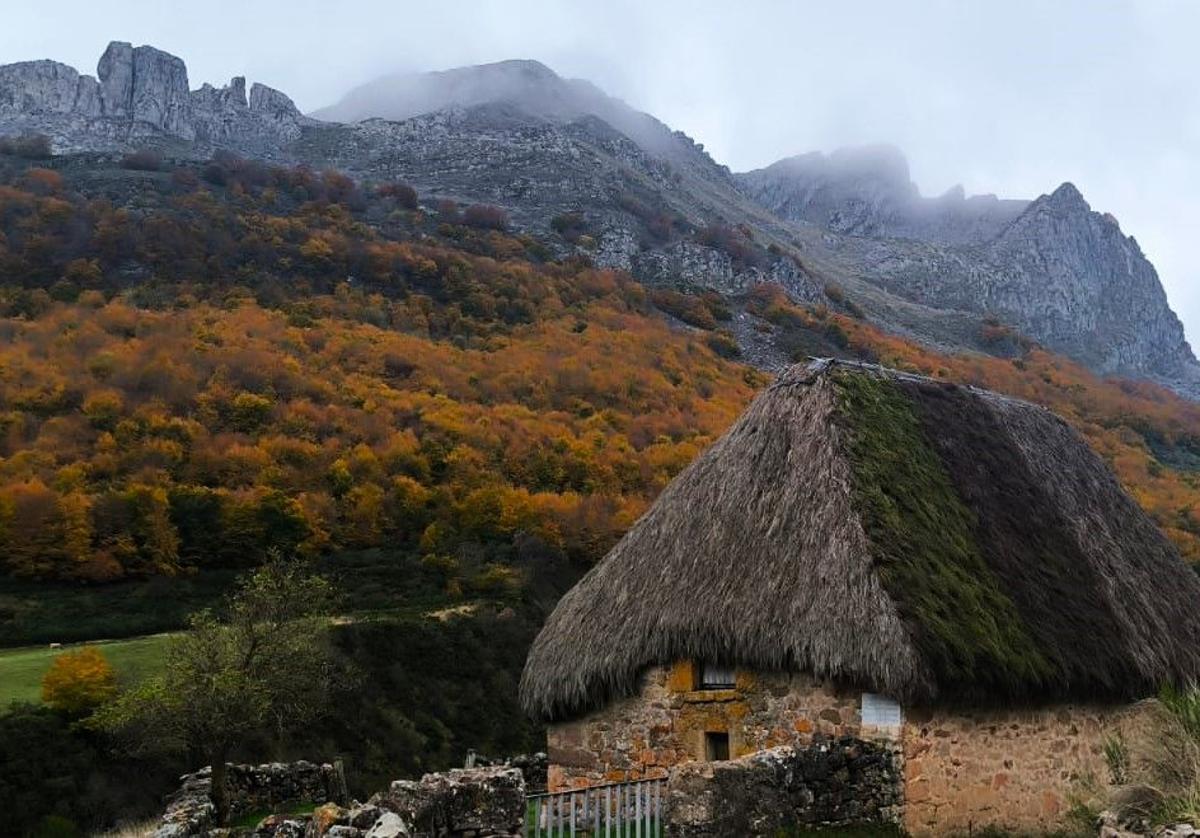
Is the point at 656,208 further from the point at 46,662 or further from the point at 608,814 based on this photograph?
the point at 608,814

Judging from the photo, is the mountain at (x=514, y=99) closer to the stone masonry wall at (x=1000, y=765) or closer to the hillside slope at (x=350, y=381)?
the hillside slope at (x=350, y=381)

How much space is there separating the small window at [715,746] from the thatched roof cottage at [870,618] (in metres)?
0.04

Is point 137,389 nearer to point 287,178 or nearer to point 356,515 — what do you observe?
point 356,515

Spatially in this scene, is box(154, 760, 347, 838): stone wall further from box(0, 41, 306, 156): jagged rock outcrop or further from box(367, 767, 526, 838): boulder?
box(0, 41, 306, 156): jagged rock outcrop

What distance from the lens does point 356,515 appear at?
33312mm

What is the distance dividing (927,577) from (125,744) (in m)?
12.8

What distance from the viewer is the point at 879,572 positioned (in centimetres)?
1112

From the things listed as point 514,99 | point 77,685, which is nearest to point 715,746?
point 77,685

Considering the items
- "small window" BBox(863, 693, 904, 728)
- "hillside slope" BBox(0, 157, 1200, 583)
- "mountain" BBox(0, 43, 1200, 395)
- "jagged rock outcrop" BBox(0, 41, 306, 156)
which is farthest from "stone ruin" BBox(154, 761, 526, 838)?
"jagged rock outcrop" BBox(0, 41, 306, 156)

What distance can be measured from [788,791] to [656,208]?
7800 cm

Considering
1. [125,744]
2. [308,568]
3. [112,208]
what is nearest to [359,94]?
[112,208]

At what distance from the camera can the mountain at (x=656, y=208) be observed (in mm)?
77312

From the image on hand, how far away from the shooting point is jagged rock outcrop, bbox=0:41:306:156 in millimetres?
85625

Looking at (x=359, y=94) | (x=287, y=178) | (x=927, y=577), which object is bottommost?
(x=927, y=577)
